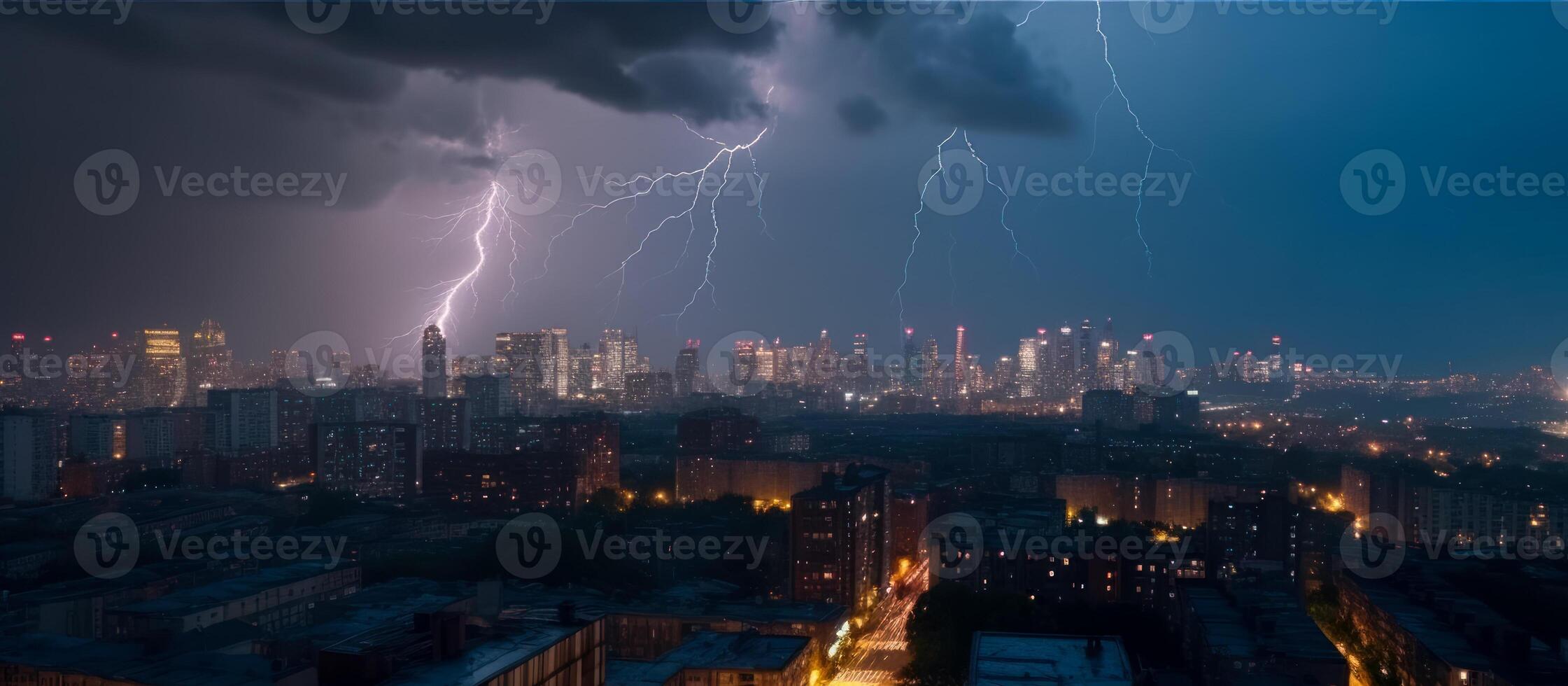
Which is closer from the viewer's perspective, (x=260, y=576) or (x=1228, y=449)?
(x=260, y=576)

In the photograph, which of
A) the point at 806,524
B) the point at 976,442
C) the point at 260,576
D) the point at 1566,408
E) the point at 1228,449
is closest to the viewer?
the point at 260,576

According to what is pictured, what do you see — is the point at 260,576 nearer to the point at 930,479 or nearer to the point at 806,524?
the point at 806,524

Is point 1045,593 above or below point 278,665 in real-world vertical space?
below

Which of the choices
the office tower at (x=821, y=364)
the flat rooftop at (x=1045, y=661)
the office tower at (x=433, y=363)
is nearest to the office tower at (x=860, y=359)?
the office tower at (x=821, y=364)

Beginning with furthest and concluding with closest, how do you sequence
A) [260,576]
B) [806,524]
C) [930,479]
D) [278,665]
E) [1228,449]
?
1. [1228,449]
2. [930,479]
3. [806,524]
4. [260,576]
5. [278,665]

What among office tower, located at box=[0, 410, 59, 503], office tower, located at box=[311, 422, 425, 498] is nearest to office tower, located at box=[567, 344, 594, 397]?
office tower, located at box=[311, 422, 425, 498]

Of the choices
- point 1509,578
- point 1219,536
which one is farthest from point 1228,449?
point 1509,578

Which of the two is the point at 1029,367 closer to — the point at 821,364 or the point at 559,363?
Answer: the point at 821,364

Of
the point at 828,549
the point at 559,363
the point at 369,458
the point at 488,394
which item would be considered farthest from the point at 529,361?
the point at 828,549
